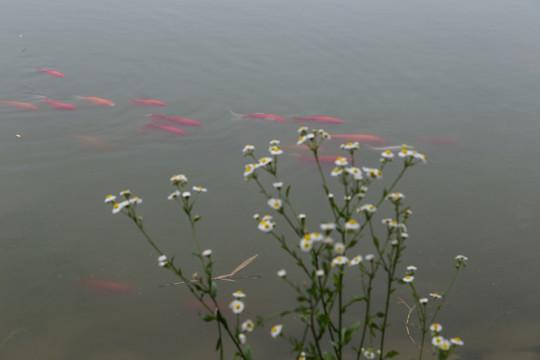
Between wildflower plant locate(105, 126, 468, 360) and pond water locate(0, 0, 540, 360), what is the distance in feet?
0.46

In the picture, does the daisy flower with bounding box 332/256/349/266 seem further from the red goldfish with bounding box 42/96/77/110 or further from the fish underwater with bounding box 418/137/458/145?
the red goldfish with bounding box 42/96/77/110

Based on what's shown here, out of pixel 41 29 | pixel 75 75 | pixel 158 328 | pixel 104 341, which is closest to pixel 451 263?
pixel 158 328

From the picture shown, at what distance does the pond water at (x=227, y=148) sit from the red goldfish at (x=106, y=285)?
2 cm

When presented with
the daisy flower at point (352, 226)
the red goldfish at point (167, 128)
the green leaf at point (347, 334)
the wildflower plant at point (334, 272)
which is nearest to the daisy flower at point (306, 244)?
the wildflower plant at point (334, 272)

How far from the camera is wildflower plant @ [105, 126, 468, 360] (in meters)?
1.93

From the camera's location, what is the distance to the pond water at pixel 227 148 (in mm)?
3430

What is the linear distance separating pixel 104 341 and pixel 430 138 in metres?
3.79

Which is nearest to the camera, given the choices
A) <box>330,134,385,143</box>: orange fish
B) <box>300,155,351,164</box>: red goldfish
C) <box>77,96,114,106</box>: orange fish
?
<box>300,155,351,164</box>: red goldfish

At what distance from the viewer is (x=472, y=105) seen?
21.4ft

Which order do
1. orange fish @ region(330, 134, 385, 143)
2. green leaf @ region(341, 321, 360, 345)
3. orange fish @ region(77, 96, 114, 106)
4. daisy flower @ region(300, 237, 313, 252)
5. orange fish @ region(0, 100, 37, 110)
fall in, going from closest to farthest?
daisy flower @ region(300, 237, 313, 252) < green leaf @ region(341, 321, 360, 345) < orange fish @ region(330, 134, 385, 143) < orange fish @ region(0, 100, 37, 110) < orange fish @ region(77, 96, 114, 106)

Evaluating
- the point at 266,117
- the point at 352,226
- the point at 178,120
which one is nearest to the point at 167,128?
the point at 178,120

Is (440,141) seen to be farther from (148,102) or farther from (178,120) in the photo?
(148,102)

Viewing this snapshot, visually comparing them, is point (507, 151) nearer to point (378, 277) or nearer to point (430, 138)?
point (430, 138)

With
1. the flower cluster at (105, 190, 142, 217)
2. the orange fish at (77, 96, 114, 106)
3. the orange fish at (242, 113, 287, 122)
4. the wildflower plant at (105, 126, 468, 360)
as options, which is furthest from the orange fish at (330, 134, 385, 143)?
the flower cluster at (105, 190, 142, 217)
